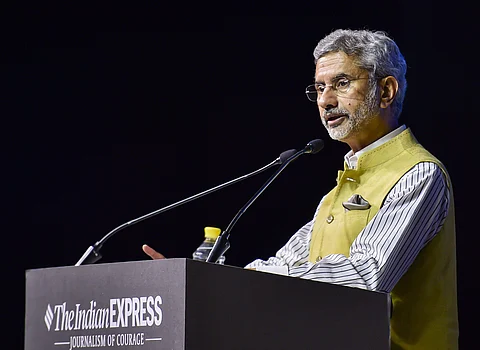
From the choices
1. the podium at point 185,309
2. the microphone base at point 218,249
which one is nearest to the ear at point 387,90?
the microphone base at point 218,249

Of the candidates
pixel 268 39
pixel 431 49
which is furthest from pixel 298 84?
pixel 431 49

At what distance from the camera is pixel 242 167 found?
4.27 metres

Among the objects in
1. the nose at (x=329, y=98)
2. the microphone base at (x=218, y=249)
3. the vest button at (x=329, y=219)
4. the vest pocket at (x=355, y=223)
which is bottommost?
the microphone base at (x=218, y=249)

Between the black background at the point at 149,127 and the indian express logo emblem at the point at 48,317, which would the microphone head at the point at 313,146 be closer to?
the indian express logo emblem at the point at 48,317

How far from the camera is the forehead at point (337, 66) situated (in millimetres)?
2648

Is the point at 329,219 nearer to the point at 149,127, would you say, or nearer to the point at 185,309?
the point at 185,309

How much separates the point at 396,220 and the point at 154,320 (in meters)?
0.93

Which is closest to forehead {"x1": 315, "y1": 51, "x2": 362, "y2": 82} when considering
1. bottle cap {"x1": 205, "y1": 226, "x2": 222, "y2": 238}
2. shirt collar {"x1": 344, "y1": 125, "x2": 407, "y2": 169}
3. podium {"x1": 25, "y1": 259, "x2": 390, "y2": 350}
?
shirt collar {"x1": 344, "y1": 125, "x2": 407, "y2": 169}

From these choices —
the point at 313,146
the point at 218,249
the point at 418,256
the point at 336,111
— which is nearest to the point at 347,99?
the point at 336,111

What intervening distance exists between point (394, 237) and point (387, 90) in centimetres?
67

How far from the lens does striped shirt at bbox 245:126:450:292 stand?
208 centimetres

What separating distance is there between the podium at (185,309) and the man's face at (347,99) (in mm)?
983

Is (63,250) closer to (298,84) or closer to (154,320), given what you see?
(298,84)

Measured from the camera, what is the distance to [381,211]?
2270 mm
